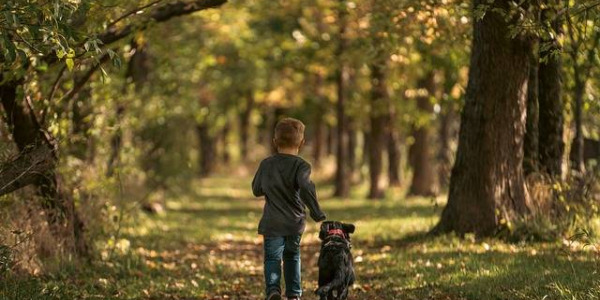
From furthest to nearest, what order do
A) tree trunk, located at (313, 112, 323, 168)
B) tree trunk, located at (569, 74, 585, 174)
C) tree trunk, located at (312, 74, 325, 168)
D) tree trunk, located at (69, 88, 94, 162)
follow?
tree trunk, located at (313, 112, 323, 168) < tree trunk, located at (312, 74, 325, 168) < tree trunk, located at (569, 74, 585, 174) < tree trunk, located at (69, 88, 94, 162)

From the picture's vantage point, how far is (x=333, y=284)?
23.8ft

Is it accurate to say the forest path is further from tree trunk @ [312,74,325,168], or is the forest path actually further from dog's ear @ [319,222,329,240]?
tree trunk @ [312,74,325,168]

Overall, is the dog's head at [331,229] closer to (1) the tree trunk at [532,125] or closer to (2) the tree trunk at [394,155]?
(1) the tree trunk at [532,125]

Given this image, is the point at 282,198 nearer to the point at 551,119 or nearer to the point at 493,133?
the point at 493,133

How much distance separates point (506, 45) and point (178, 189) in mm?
17075

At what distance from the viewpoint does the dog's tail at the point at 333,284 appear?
7.14 m

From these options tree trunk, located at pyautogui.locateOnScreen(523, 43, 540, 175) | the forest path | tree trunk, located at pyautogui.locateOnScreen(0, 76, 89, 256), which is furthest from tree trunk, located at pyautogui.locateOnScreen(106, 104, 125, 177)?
tree trunk, located at pyautogui.locateOnScreen(523, 43, 540, 175)

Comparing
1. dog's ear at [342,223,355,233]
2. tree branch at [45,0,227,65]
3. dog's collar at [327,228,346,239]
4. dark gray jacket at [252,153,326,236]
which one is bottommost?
dog's collar at [327,228,346,239]

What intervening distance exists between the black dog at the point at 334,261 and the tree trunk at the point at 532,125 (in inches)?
253

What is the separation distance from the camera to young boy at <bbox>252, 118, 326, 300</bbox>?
7465mm

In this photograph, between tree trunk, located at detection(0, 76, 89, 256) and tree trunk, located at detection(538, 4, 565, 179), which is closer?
tree trunk, located at detection(0, 76, 89, 256)

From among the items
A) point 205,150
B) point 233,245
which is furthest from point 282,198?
point 205,150

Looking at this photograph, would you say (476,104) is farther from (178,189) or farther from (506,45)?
(178,189)

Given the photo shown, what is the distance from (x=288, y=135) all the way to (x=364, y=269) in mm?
4358
